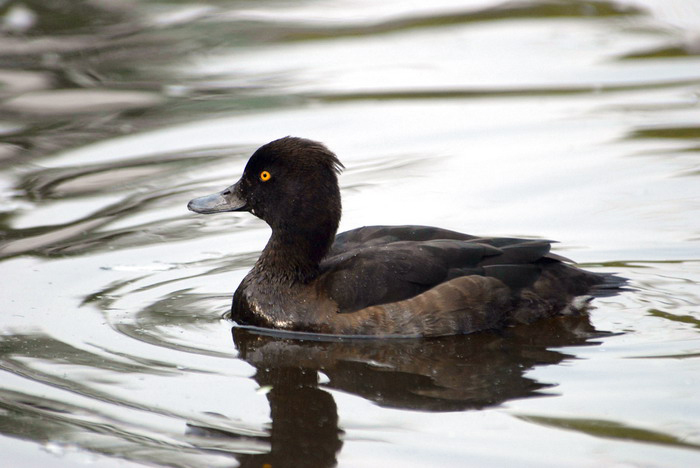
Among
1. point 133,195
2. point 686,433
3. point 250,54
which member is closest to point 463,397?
point 686,433

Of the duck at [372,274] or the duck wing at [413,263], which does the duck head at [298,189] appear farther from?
the duck wing at [413,263]

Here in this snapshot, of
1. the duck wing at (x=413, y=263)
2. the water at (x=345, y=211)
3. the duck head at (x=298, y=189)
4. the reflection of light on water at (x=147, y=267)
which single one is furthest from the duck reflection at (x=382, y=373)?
the reflection of light on water at (x=147, y=267)

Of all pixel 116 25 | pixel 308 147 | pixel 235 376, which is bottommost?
pixel 235 376

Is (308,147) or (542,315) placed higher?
(308,147)

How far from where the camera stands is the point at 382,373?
648 centimetres

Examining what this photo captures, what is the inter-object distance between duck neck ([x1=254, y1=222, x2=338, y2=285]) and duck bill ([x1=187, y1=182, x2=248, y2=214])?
52 centimetres

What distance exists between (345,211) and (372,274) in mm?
2481

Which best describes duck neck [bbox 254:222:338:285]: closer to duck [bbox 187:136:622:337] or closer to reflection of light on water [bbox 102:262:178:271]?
duck [bbox 187:136:622:337]

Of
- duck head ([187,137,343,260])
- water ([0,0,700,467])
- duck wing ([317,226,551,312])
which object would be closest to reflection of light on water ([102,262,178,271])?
water ([0,0,700,467])

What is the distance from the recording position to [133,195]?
9961mm

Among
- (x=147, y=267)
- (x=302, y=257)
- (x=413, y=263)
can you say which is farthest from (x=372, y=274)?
(x=147, y=267)

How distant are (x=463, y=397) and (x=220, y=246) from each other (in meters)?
3.37

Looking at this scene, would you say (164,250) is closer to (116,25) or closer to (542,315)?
(542,315)

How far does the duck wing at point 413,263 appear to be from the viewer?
23.3ft
